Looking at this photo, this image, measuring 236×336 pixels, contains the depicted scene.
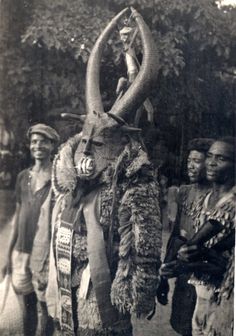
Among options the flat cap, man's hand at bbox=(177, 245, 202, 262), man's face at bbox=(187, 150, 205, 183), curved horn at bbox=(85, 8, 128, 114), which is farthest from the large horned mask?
man's hand at bbox=(177, 245, 202, 262)

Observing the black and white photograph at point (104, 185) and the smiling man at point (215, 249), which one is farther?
the smiling man at point (215, 249)

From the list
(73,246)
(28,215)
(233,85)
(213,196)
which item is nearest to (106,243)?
(73,246)

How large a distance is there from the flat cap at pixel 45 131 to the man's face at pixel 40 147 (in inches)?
0.7

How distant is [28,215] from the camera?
3.10m

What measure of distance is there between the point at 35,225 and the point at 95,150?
0.56 meters

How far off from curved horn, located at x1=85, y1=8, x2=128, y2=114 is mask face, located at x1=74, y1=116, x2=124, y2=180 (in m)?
0.11

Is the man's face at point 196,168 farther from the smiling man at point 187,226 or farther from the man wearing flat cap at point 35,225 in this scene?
the man wearing flat cap at point 35,225

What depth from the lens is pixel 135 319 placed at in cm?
312

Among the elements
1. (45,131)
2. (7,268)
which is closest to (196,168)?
(45,131)

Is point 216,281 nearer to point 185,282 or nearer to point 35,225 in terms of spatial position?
point 185,282

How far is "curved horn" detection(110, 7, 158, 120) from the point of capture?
3.10 m

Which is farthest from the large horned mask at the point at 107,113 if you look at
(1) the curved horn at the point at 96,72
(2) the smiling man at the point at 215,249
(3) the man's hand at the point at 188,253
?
(3) the man's hand at the point at 188,253

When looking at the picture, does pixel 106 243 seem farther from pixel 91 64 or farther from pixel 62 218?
pixel 91 64

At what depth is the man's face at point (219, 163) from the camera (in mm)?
3193
